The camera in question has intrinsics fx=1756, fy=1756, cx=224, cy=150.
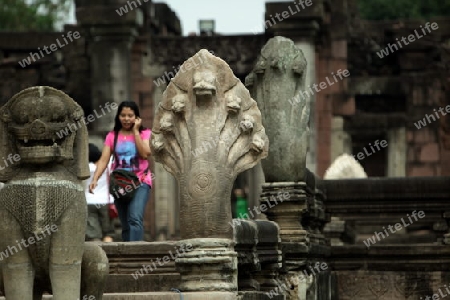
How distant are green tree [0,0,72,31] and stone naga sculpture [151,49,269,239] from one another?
41.7 m

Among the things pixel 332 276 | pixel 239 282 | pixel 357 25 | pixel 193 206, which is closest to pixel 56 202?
pixel 193 206

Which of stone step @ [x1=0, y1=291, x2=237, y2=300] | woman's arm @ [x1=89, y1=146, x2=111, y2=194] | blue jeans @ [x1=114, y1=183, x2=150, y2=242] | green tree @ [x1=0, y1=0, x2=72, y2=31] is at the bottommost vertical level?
stone step @ [x1=0, y1=291, x2=237, y2=300]

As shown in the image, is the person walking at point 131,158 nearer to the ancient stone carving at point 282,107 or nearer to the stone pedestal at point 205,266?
the ancient stone carving at point 282,107

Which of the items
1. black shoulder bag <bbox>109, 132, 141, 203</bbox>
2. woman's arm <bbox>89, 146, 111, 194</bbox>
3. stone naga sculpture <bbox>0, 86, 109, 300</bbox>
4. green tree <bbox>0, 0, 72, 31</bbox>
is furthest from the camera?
green tree <bbox>0, 0, 72, 31</bbox>

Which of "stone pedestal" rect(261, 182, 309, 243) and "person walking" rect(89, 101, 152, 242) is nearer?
"stone pedestal" rect(261, 182, 309, 243)

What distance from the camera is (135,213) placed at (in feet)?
52.4

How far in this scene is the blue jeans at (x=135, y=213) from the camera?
1595 centimetres

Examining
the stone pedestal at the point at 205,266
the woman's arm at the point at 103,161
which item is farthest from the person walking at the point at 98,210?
the stone pedestal at the point at 205,266

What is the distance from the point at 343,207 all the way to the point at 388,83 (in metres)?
14.4

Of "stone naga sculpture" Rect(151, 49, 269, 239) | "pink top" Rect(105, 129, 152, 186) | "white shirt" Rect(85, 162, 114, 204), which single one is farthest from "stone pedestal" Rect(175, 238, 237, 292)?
"white shirt" Rect(85, 162, 114, 204)

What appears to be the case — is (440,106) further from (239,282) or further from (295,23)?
(239,282)

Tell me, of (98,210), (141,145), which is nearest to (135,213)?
(141,145)

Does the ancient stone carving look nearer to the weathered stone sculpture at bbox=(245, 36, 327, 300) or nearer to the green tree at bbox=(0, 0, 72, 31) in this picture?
the weathered stone sculpture at bbox=(245, 36, 327, 300)

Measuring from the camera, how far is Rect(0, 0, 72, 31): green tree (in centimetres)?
5547
